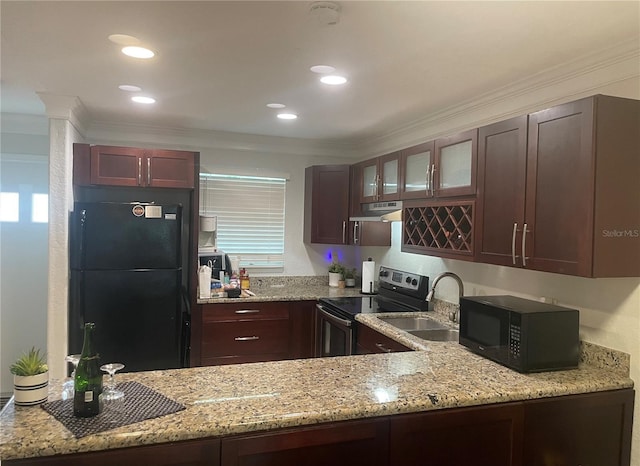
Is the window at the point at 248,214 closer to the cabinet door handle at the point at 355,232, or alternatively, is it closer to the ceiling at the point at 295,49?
the cabinet door handle at the point at 355,232

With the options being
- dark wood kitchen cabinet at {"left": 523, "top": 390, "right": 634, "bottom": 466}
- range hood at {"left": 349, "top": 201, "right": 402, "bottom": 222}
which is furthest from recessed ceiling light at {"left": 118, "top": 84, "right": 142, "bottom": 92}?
dark wood kitchen cabinet at {"left": 523, "top": 390, "right": 634, "bottom": 466}

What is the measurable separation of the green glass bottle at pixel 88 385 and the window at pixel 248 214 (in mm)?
2945

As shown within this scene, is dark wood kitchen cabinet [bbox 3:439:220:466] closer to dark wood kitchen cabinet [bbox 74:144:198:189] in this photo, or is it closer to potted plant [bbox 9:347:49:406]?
potted plant [bbox 9:347:49:406]

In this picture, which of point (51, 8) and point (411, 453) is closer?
point (411, 453)

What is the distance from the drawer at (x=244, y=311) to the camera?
3762mm

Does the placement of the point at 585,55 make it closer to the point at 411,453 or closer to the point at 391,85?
the point at 391,85

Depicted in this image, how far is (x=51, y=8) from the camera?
1.83 meters

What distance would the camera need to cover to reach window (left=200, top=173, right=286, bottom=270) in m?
4.41

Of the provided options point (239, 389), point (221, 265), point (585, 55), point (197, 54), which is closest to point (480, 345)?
point (239, 389)

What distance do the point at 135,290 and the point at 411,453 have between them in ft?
8.28

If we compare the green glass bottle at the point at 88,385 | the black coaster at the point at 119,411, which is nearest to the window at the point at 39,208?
the black coaster at the point at 119,411

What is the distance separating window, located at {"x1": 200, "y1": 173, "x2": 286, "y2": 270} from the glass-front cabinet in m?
1.68

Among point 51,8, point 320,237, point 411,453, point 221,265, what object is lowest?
point 411,453

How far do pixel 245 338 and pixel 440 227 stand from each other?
1.93 metres
